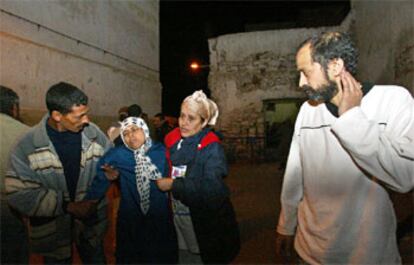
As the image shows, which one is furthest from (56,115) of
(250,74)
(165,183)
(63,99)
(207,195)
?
(250,74)

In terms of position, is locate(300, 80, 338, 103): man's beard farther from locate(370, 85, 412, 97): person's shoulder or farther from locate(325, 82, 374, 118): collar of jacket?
locate(370, 85, 412, 97): person's shoulder

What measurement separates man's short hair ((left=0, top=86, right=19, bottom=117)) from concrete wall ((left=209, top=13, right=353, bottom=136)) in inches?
406

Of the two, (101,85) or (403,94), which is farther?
(101,85)

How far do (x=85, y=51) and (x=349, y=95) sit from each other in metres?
4.00

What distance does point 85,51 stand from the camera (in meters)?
4.67

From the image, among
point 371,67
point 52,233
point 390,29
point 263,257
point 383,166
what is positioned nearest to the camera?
point 383,166

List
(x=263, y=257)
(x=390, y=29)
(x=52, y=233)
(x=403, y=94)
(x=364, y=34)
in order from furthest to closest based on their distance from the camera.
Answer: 1. (x=364, y=34)
2. (x=390, y=29)
3. (x=263, y=257)
4. (x=52, y=233)
5. (x=403, y=94)

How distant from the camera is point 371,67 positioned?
7.77 m

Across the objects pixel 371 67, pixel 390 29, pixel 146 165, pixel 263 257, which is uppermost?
pixel 390 29

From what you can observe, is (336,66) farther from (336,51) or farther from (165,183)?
(165,183)

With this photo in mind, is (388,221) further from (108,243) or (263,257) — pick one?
(108,243)

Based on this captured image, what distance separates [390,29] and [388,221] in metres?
6.05

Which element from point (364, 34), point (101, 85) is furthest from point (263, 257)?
point (364, 34)

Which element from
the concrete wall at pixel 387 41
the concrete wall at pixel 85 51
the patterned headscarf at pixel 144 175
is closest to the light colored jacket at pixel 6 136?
the concrete wall at pixel 85 51
